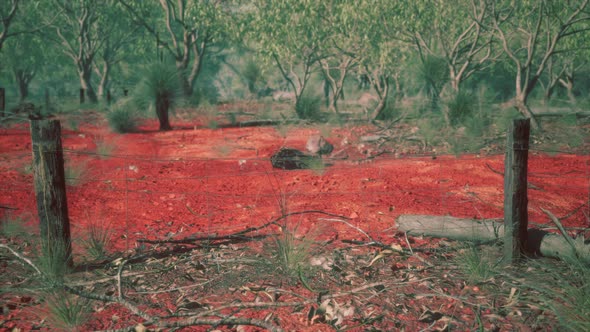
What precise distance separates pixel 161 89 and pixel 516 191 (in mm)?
11590

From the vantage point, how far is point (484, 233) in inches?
181

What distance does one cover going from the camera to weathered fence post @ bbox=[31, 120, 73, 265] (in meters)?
3.92

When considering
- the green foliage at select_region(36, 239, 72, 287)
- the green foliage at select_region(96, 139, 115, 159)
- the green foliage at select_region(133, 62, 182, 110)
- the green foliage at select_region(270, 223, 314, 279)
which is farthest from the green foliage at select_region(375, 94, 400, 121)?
the green foliage at select_region(36, 239, 72, 287)

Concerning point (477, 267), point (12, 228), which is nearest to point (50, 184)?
point (12, 228)

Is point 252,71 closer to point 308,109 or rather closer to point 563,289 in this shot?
point 308,109

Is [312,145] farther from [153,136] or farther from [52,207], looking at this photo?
[52,207]

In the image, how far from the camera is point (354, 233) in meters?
5.18

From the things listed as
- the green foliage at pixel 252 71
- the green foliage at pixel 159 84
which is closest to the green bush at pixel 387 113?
the green foliage at pixel 159 84

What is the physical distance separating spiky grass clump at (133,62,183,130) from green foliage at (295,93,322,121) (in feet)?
13.7

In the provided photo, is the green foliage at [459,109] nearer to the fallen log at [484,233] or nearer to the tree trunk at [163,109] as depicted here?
the tree trunk at [163,109]

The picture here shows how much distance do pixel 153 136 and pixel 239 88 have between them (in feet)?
164

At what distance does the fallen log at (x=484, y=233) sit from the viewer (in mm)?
4039

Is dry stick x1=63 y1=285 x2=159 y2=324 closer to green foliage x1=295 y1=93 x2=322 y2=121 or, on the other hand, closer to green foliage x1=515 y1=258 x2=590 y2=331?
green foliage x1=515 y1=258 x2=590 y2=331

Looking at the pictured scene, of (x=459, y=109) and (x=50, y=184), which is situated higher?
(x=459, y=109)
